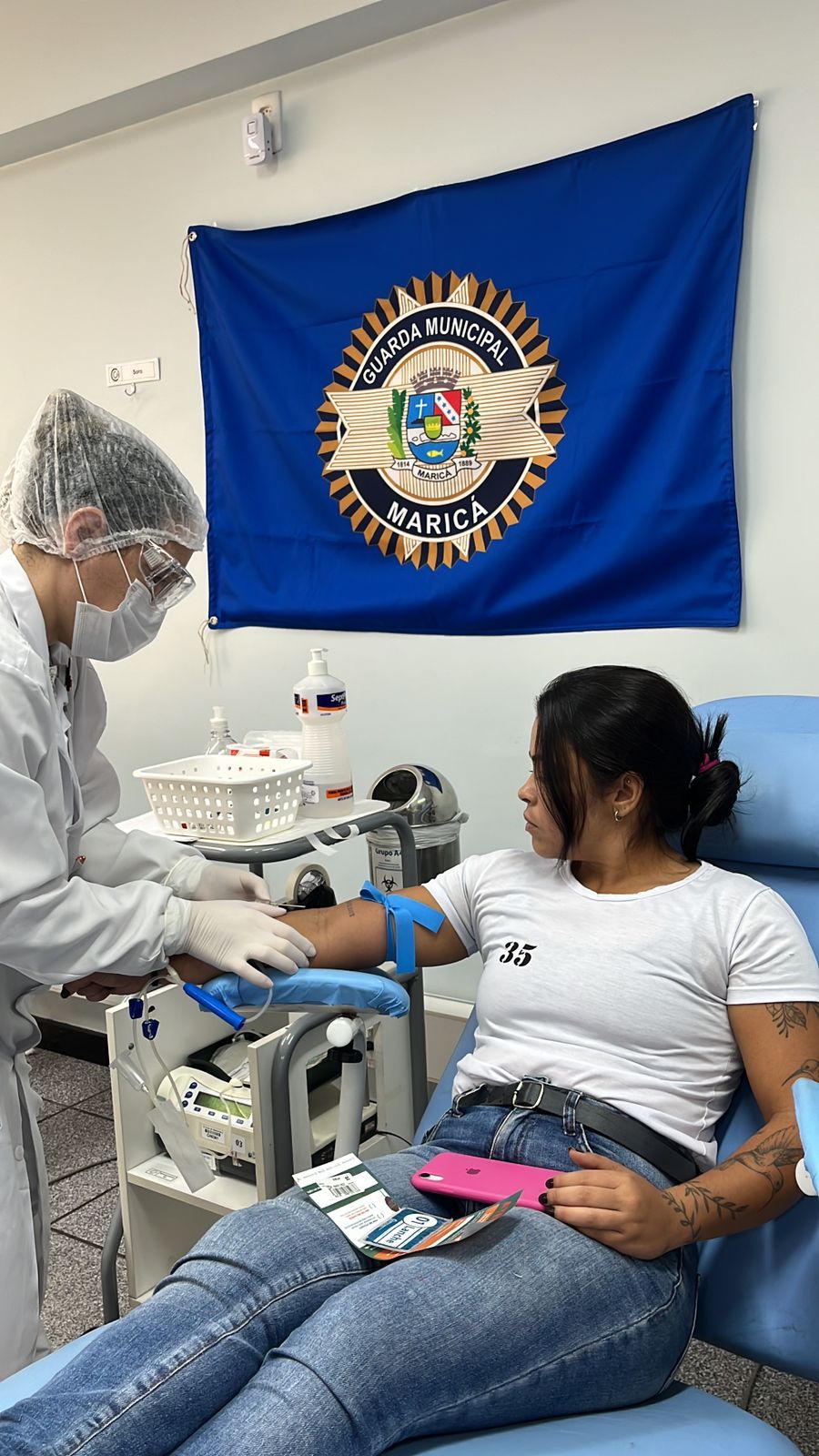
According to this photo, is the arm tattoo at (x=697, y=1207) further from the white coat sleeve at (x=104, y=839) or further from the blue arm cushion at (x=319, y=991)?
the white coat sleeve at (x=104, y=839)

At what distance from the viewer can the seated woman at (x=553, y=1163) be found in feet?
3.26

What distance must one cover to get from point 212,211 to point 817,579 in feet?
5.70

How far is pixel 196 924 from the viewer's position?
1393mm

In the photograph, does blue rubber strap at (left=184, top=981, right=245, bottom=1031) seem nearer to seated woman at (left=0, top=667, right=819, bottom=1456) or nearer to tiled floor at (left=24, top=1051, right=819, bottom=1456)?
seated woman at (left=0, top=667, right=819, bottom=1456)

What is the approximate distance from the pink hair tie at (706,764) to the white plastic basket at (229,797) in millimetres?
746

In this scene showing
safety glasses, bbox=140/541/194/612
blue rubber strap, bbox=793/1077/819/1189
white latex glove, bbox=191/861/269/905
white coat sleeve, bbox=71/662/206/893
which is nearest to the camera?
blue rubber strap, bbox=793/1077/819/1189

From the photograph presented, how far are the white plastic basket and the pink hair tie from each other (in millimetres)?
746

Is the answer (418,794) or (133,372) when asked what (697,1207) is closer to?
(418,794)

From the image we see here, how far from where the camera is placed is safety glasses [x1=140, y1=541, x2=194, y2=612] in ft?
4.56

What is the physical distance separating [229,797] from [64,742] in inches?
22.8

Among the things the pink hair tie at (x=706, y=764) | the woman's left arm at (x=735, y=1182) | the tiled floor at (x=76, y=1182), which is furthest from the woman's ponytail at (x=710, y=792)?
the tiled floor at (x=76, y=1182)

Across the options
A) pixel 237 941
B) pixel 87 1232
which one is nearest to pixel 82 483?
pixel 237 941

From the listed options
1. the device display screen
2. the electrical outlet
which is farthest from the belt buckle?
the electrical outlet

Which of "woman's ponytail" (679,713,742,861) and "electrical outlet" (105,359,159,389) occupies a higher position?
"electrical outlet" (105,359,159,389)
